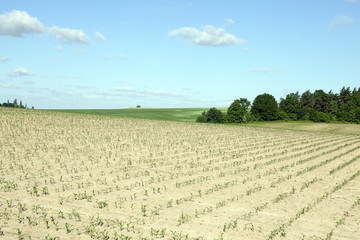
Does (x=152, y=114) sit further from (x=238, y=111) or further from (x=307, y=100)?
(x=307, y=100)

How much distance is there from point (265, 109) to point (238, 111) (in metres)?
9.09

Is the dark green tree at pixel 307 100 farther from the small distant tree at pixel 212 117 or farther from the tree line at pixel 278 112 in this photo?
the small distant tree at pixel 212 117

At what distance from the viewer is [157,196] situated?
12305mm

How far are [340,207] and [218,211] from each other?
469cm

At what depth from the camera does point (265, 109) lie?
94.6m

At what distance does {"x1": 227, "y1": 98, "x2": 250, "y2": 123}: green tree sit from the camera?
299 ft

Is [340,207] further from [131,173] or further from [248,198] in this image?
[131,173]

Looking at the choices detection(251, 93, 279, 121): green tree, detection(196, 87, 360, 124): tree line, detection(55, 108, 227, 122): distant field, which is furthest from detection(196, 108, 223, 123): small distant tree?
detection(251, 93, 279, 121): green tree

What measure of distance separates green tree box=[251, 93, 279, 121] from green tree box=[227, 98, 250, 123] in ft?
10.5

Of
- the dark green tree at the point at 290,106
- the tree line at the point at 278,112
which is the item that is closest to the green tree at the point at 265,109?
the tree line at the point at 278,112

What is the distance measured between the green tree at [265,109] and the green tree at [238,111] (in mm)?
3209

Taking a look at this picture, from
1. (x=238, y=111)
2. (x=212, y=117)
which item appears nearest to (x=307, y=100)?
(x=238, y=111)

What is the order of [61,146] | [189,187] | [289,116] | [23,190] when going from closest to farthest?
[23,190] < [189,187] < [61,146] < [289,116]

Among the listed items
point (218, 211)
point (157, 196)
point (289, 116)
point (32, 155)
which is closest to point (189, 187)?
point (157, 196)
